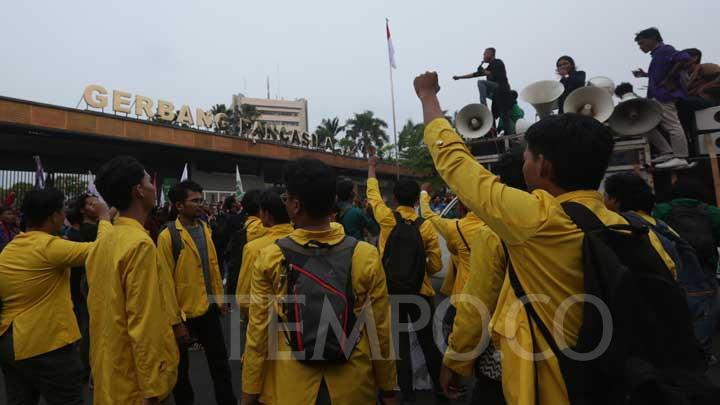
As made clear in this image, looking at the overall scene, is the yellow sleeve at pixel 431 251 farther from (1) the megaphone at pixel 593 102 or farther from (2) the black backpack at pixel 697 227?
(1) the megaphone at pixel 593 102

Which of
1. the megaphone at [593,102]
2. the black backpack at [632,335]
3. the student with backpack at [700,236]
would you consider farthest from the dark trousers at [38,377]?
the megaphone at [593,102]

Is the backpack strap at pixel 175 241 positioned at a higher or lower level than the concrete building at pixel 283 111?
lower

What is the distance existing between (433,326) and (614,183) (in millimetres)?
1863

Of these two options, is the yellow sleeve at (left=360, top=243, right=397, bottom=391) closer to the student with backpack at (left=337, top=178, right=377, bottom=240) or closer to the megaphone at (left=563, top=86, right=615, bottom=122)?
the student with backpack at (left=337, top=178, right=377, bottom=240)

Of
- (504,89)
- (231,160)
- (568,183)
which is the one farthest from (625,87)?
(231,160)

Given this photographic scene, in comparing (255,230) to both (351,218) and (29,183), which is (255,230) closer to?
(351,218)

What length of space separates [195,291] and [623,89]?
233 inches

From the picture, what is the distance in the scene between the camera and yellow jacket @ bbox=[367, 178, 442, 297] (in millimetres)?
3707

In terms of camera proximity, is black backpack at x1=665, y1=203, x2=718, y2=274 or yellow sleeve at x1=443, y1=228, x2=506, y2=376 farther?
black backpack at x1=665, y1=203, x2=718, y2=274

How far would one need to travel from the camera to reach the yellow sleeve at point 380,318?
75.3 inches

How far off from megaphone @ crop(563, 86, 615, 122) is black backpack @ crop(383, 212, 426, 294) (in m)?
2.98

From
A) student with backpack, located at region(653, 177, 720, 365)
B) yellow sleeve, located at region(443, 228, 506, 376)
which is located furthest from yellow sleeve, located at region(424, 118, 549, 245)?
student with backpack, located at region(653, 177, 720, 365)

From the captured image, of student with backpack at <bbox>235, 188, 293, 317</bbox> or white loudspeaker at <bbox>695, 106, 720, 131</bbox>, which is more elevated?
white loudspeaker at <bbox>695, 106, 720, 131</bbox>

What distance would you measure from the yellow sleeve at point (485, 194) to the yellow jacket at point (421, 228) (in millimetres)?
2266
